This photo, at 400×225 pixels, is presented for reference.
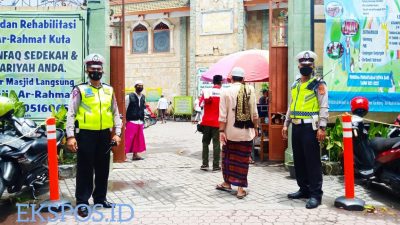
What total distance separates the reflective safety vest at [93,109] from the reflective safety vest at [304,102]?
2356 millimetres

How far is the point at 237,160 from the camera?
5711 mm

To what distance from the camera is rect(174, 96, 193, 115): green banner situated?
24.5 meters

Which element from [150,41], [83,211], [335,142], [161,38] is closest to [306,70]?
[335,142]

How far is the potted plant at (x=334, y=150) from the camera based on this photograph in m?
7.03

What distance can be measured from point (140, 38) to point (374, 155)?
2225cm

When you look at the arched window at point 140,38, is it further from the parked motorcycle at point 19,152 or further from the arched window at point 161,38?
the parked motorcycle at point 19,152

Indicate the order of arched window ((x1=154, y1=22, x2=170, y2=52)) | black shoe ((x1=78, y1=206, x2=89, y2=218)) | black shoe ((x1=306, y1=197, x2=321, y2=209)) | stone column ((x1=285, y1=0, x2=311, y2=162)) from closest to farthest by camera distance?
1. black shoe ((x1=78, y1=206, x2=89, y2=218))
2. black shoe ((x1=306, y1=197, x2=321, y2=209))
3. stone column ((x1=285, y1=0, x2=311, y2=162))
4. arched window ((x1=154, y1=22, x2=170, y2=52))

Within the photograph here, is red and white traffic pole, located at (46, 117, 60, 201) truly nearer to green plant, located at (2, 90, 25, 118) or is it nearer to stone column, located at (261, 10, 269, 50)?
green plant, located at (2, 90, 25, 118)

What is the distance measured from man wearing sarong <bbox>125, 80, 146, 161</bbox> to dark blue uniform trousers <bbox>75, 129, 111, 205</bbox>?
402 cm

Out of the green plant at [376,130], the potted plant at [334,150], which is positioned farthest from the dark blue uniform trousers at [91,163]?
the green plant at [376,130]

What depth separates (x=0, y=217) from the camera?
4852mm

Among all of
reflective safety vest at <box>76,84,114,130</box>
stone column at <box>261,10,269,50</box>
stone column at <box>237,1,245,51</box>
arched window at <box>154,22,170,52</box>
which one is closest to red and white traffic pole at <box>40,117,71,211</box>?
reflective safety vest at <box>76,84,114,130</box>

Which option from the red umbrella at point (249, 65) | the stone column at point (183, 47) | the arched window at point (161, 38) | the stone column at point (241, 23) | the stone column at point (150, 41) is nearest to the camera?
the red umbrella at point (249, 65)

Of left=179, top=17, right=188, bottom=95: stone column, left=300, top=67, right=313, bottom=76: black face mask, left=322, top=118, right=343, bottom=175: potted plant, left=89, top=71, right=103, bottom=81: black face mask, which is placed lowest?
left=322, top=118, right=343, bottom=175: potted plant
